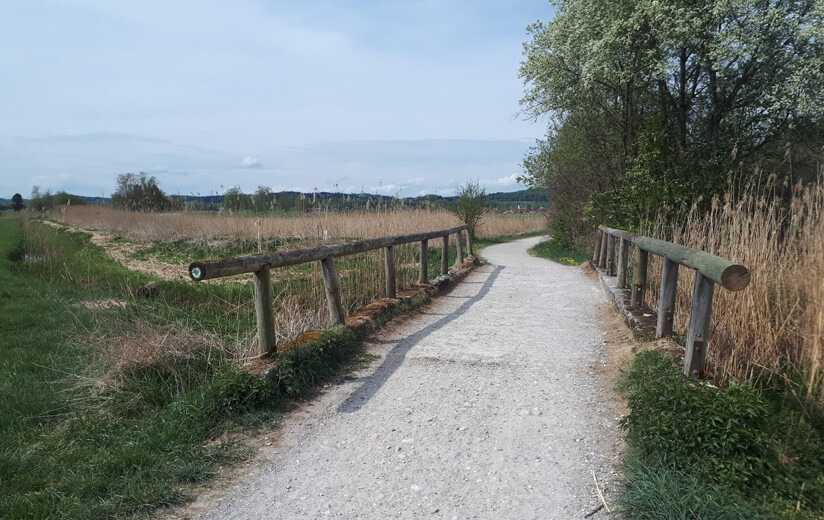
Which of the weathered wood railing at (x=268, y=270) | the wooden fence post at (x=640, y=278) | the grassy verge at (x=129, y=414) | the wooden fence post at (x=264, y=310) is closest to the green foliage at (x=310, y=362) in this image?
the grassy verge at (x=129, y=414)

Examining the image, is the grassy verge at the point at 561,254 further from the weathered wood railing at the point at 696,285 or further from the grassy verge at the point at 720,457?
the grassy verge at the point at 720,457

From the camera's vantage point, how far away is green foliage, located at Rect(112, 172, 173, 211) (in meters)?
33.0

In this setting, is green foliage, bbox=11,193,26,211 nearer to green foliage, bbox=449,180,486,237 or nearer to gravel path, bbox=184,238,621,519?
green foliage, bbox=449,180,486,237

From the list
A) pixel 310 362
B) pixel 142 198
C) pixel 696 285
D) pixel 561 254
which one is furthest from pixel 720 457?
pixel 142 198

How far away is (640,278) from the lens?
687cm

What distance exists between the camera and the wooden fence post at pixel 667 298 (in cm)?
518

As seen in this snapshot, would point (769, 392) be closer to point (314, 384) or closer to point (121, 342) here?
point (314, 384)

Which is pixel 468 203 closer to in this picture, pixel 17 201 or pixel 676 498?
pixel 676 498

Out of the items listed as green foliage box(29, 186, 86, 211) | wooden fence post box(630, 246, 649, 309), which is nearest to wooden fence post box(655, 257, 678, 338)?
wooden fence post box(630, 246, 649, 309)

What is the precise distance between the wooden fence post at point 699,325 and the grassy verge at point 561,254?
12428mm

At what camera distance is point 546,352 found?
19.4ft

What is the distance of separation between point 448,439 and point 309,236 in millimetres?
Answer: 9450

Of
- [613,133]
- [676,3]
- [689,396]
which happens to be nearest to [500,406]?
[689,396]

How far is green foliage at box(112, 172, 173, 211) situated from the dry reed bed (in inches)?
55.9
